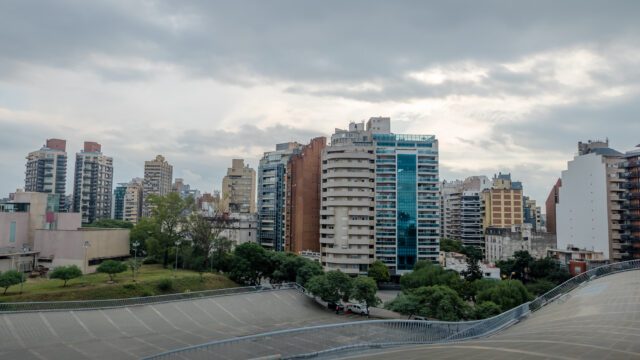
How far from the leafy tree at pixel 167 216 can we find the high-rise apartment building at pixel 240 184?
7674 cm

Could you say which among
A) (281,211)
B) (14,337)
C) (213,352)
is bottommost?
(14,337)

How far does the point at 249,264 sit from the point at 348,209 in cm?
1997

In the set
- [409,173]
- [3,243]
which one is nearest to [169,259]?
[3,243]

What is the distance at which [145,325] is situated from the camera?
33562 millimetres

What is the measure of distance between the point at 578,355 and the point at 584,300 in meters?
17.6

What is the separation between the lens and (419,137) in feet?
225

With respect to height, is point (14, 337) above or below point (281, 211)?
below

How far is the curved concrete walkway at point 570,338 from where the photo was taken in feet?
49.6

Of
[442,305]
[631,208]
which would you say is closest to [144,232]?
[442,305]

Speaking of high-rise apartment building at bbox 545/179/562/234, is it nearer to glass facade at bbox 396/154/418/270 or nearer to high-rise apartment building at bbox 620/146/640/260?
high-rise apartment building at bbox 620/146/640/260

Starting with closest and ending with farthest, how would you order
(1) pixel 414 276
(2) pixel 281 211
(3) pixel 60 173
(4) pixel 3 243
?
1. (4) pixel 3 243
2. (1) pixel 414 276
3. (2) pixel 281 211
4. (3) pixel 60 173

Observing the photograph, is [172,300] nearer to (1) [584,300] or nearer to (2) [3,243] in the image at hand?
(2) [3,243]

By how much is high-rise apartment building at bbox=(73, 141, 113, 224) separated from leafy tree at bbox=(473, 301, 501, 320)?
344 ft

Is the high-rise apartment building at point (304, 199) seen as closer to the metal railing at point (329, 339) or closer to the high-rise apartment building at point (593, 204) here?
the high-rise apartment building at point (593, 204)
